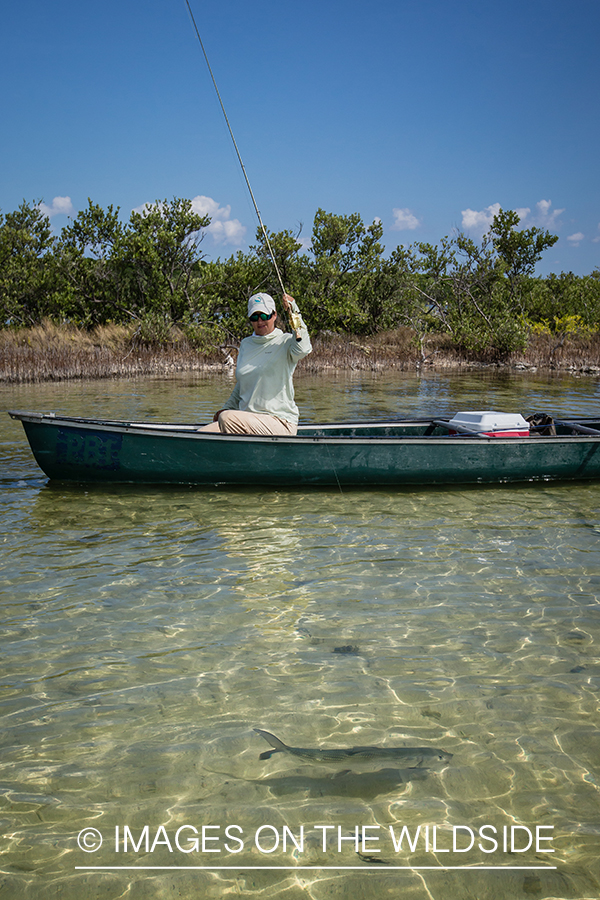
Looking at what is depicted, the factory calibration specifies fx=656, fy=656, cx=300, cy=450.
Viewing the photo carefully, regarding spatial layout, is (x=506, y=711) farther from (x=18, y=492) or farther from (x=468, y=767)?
(x=18, y=492)

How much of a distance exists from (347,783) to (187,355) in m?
21.7

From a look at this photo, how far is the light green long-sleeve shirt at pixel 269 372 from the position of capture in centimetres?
646

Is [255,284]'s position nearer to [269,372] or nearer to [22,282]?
[22,282]

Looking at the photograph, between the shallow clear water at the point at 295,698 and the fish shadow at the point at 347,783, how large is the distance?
0.01 meters

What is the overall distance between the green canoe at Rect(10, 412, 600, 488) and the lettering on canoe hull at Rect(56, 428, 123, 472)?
0.01m

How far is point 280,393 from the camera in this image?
6906 mm

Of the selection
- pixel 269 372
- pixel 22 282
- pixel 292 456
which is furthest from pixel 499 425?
pixel 22 282

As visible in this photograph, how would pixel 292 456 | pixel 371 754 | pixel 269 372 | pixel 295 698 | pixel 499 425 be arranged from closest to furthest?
pixel 371 754
pixel 295 698
pixel 269 372
pixel 292 456
pixel 499 425

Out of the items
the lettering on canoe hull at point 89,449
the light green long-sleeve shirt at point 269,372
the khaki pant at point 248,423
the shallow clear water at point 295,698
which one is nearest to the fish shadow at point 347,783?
the shallow clear water at point 295,698

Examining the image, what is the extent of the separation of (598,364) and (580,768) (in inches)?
946

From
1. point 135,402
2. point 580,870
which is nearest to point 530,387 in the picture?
point 135,402

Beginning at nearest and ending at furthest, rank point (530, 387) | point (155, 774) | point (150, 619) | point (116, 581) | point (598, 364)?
point (155, 774) < point (150, 619) < point (116, 581) < point (530, 387) < point (598, 364)

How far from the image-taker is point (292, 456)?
6895 millimetres

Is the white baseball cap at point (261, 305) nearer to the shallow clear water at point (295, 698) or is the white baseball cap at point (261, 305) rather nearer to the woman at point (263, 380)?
the woman at point (263, 380)
